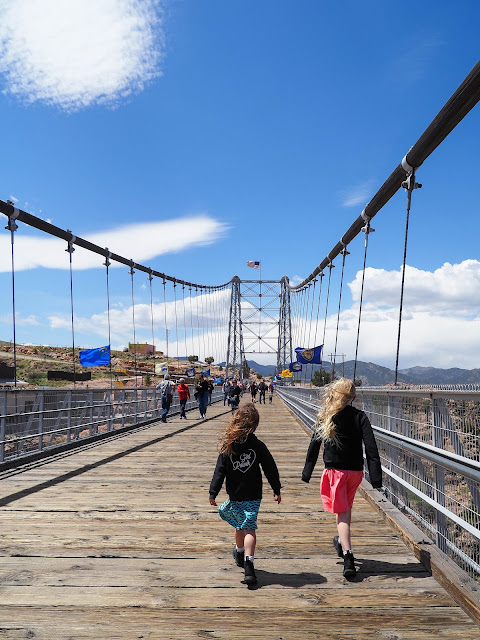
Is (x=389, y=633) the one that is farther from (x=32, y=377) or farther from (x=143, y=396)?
(x=32, y=377)

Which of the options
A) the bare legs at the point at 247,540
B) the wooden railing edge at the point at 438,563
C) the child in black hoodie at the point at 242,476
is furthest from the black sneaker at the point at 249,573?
the wooden railing edge at the point at 438,563

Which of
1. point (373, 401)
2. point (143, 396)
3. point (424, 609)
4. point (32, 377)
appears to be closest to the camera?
point (424, 609)

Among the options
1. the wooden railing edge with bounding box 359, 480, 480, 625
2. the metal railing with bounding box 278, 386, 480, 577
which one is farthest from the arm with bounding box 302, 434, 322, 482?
the wooden railing edge with bounding box 359, 480, 480, 625

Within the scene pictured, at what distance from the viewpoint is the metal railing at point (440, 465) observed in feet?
13.5

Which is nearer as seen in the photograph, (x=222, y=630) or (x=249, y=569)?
(x=222, y=630)

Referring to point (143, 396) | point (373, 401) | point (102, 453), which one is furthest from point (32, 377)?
point (373, 401)

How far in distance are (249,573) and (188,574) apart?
20.2 inches

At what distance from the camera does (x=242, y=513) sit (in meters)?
4.55

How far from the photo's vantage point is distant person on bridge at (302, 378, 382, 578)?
4.66 meters

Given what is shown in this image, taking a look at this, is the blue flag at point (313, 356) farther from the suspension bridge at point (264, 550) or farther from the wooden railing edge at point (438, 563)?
the wooden railing edge at point (438, 563)

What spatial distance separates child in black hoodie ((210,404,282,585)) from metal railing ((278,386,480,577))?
123 cm

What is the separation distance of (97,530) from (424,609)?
3.15 m

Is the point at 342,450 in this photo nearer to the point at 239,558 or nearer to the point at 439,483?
the point at 439,483

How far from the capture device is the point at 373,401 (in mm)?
7977
